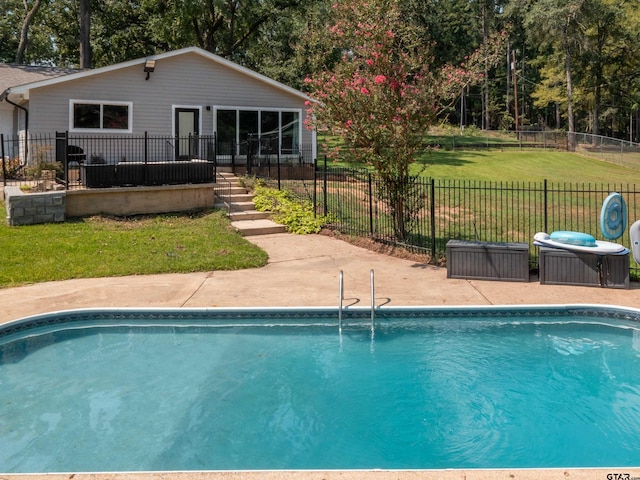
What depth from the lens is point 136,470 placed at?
4797mm

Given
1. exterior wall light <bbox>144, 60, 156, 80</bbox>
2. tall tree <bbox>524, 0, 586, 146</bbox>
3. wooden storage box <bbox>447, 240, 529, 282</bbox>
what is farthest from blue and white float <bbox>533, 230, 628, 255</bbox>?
tall tree <bbox>524, 0, 586, 146</bbox>

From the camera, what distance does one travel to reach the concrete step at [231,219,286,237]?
46.9 feet

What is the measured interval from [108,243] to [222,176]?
6868 millimetres

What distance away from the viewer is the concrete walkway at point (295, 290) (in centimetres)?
911

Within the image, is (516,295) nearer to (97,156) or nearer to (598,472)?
(598,472)

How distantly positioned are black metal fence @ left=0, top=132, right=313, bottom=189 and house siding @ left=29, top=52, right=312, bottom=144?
28.6 inches

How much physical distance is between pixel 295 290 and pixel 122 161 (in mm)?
10086

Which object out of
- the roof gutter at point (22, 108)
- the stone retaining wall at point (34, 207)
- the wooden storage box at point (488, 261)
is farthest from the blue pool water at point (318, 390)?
the roof gutter at point (22, 108)

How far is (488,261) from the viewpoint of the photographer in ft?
35.0

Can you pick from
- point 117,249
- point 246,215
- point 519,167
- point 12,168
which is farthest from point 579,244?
point 519,167

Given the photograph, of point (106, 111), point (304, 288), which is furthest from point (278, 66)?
point (304, 288)

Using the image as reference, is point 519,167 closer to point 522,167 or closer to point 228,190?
point 522,167

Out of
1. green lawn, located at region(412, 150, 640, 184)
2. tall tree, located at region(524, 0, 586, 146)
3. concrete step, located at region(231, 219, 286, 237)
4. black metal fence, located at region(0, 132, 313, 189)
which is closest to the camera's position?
concrete step, located at region(231, 219, 286, 237)

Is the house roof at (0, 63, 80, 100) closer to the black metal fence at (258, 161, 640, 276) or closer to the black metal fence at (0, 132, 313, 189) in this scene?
the black metal fence at (0, 132, 313, 189)
